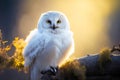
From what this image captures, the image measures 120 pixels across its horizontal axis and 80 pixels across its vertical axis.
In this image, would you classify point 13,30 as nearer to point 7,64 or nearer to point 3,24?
point 3,24

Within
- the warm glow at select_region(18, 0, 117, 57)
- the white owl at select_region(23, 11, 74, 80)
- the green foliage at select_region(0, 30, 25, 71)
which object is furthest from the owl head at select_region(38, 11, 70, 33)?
the warm glow at select_region(18, 0, 117, 57)

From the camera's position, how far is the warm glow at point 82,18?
13.7 feet

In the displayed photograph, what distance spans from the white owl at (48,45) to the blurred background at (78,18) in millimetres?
901

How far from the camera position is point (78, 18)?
189 inches

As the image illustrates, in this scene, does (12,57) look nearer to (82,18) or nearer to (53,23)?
(53,23)

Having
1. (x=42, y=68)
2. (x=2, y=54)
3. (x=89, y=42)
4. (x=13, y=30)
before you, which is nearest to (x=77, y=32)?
(x=89, y=42)

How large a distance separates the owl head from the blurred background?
35.3 inches

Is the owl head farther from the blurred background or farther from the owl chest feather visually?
the blurred background

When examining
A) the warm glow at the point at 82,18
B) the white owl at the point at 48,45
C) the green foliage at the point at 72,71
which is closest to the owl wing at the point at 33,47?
the white owl at the point at 48,45

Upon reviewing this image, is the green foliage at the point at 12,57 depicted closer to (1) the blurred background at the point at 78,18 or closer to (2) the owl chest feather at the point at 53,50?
(2) the owl chest feather at the point at 53,50

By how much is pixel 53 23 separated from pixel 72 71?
565mm

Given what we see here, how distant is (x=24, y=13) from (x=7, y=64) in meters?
1.96

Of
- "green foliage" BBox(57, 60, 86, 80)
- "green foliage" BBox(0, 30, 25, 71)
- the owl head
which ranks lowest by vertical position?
"green foliage" BBox(57, 60, 86, 80)

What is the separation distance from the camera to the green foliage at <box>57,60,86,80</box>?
2389 mm
